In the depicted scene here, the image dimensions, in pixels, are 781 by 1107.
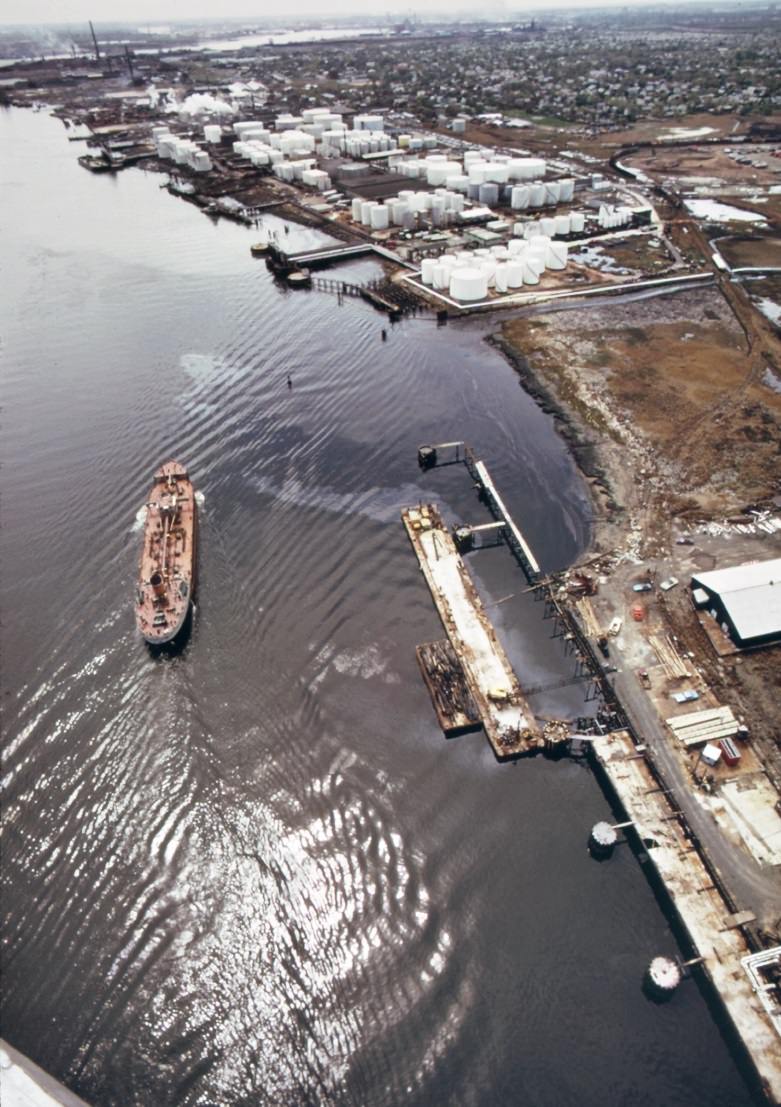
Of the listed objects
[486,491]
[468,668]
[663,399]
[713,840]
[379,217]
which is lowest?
[713,840]

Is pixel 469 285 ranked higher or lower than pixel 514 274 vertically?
lower

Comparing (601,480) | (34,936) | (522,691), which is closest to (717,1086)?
(522,691)

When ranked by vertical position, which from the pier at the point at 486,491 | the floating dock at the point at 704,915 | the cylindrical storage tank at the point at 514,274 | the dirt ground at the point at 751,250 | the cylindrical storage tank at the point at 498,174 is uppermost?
the cylindrical storage tank at the point at 498,174

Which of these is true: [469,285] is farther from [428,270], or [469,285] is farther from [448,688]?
[448,688]

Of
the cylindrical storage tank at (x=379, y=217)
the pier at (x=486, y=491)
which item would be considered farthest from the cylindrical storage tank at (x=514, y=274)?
the pier at (x=486, y=491)

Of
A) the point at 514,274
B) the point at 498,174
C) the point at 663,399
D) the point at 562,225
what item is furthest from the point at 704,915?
the point at 498,174

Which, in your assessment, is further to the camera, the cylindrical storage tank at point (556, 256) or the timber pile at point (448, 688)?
the cylindrical storage tank at point (556, 256)

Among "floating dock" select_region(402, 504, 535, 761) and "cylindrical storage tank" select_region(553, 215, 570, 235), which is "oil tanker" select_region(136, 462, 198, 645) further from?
"cylindrical storage tank" select_region(553, 215, 570, 235)

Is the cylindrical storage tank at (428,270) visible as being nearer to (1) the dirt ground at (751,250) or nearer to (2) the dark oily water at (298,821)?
(2) the dark oily water at (298,821)

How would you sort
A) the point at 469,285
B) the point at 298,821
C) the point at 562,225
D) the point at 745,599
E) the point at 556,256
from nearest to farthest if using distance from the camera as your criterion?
the point at 298,821, the point at 745,599, the point at 469,285, the point at 556,256, the point at 562,225
